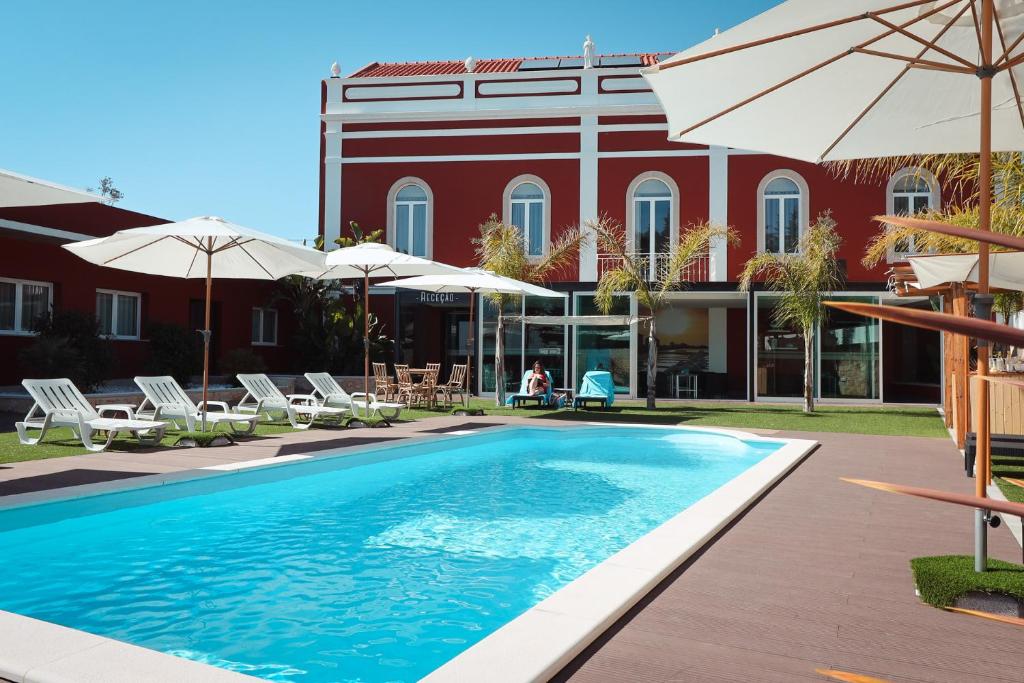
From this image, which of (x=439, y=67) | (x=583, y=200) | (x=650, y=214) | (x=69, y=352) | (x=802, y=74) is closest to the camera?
(x=802, y=74)

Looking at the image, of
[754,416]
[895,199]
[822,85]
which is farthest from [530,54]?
[822,85]

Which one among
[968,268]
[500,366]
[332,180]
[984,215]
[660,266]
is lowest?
[500,366]

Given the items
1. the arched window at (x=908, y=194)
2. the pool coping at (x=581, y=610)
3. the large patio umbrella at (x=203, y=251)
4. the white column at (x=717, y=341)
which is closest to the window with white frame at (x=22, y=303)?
the large patio umbrella at (x=203, y=251)

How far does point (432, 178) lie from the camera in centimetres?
2231

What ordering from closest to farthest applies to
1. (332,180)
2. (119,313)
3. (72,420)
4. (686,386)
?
(72,420) → (119,313) → (686,386) → (332,180)

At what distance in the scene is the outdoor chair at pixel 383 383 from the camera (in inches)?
619

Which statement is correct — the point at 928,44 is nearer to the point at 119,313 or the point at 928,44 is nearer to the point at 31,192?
the point at 31,192

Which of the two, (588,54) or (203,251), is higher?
(588,54)

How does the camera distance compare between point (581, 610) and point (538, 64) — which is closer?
point (581, 610)

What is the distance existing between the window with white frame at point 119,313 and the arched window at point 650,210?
12291mm

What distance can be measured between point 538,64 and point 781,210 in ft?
27.6

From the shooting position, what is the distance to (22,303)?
551 inches

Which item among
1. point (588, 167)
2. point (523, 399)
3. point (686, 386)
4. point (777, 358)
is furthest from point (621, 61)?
point (523, 399)

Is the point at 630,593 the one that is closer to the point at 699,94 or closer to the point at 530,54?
the point at 699,94
